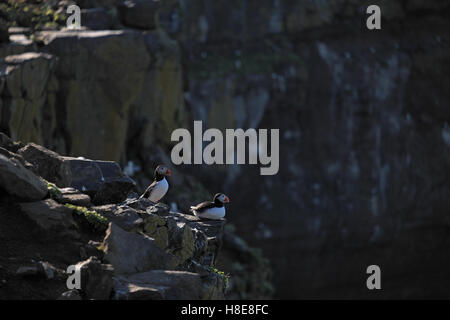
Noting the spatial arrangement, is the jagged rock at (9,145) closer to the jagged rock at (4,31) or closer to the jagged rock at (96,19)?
the jagged rock at (4,31)

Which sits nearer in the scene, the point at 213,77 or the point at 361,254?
the point at 213,77

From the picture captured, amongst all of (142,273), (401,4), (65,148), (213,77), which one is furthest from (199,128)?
(142,273)

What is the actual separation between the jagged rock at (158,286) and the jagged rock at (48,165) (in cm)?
373

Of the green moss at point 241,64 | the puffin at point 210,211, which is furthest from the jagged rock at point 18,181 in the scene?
the green moss at point 241,64

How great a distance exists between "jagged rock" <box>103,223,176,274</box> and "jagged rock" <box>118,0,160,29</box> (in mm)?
19378

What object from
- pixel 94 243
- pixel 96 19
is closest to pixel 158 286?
pixel 94 243

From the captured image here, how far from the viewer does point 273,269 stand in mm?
39656

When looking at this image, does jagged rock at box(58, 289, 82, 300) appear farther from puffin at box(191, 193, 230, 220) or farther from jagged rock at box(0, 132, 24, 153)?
puffin at box(191, 193, 230, 220)

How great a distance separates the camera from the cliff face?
39469mm

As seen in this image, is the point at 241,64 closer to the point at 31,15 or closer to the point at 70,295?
the point at 31,15

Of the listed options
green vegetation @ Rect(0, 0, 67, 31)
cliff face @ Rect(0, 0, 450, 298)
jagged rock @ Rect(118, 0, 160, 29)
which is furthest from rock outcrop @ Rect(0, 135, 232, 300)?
cliff face @ Rect(0, 0, 450, 298)
